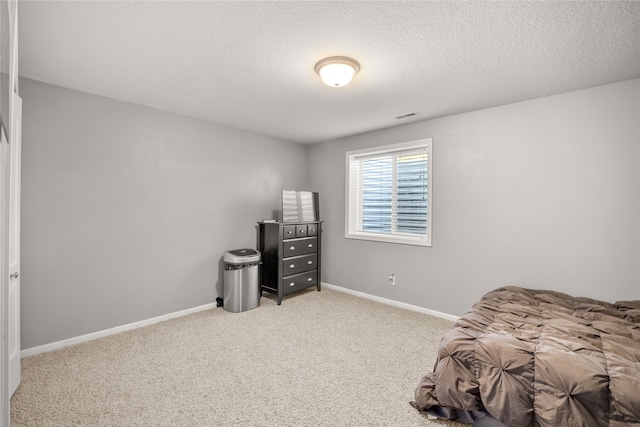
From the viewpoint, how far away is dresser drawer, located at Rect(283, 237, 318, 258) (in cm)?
408

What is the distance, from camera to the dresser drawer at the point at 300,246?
4.08 meters

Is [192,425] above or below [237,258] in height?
below

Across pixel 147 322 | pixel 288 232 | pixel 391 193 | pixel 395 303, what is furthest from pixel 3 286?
pixel 391 193

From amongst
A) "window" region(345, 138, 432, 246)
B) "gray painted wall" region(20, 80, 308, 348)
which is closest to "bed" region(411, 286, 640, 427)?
"window" region(345, 138, 432, 246)

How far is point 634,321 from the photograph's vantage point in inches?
79.7

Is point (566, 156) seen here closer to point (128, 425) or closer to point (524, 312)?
point (524, 312)

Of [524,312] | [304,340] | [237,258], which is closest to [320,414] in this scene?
[304,340]

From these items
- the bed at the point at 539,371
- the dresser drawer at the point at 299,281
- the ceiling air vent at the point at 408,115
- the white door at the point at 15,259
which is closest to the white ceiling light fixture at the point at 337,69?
the ceiling air vent at the point at 408,115

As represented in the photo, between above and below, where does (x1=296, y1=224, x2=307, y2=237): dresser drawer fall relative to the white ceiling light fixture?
below

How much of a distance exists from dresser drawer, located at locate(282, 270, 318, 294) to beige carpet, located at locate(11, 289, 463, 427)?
665mm

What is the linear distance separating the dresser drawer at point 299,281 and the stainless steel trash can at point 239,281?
1.50 ft

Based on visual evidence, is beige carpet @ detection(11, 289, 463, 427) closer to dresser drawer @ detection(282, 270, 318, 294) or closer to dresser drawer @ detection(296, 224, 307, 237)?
dresser drawer @ detection(282, 270, 318, 294)

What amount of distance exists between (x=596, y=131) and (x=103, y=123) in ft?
15.3

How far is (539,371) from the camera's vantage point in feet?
4.97
